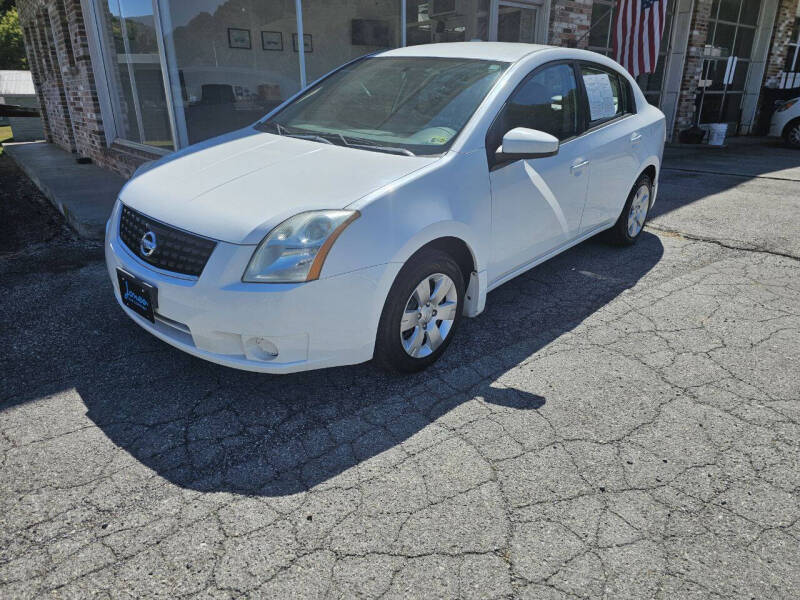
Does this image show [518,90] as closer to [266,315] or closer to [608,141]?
[608,141]

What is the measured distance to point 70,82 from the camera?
389 inches

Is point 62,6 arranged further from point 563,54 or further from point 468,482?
point 468,482

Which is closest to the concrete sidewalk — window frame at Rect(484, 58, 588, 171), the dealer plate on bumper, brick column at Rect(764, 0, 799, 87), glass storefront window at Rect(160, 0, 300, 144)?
glass storefront window at Rect(160, 0, 300, 144)

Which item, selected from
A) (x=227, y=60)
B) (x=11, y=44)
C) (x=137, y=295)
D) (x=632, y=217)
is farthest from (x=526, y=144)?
(x=11, y=44)

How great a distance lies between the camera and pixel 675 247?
17.7ft

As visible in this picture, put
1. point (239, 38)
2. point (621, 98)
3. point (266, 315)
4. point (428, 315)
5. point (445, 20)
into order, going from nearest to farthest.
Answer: point (266, 315)
point (428, 315)
point (621, 98)
point (445, 20)
point (239, 38)

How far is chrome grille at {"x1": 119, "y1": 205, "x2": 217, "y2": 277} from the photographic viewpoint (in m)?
2.60

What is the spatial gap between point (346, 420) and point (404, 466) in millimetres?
436

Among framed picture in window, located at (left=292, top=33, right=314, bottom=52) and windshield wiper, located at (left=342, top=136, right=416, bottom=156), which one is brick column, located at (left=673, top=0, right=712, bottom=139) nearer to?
framed picture in window, located at (left=292, top=33, right=314, bottom=52)

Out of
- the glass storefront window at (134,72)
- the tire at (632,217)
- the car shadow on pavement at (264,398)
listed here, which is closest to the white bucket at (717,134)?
the tire at (632,217)

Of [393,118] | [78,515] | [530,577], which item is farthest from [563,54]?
[78,515]

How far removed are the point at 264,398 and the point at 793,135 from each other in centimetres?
1429

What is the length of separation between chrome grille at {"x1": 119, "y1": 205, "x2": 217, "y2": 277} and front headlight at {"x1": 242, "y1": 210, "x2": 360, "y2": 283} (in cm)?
24

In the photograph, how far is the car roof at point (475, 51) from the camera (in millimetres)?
3725
